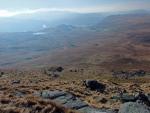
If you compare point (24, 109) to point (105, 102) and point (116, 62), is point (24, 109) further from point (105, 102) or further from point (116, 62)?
point (116, 62)

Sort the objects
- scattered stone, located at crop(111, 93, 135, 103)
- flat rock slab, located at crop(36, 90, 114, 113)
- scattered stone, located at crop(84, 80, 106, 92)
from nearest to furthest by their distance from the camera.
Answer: flat rock slab, located at crop(36, 90, 114, 113) < scattered stone, located at crop(111, 93, 135, 103) < scattered stone, located at crop(84, 80, 106, 92)

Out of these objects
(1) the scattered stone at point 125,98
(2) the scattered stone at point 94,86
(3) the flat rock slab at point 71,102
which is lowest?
(2) the scattered stone at point 94,86

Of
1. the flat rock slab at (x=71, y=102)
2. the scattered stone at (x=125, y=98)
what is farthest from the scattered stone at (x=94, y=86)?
the flat rock slab at (x=71, y=102)

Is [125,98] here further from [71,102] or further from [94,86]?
[94,86]

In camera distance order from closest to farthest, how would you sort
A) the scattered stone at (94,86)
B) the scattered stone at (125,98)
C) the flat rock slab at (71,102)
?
the flat rock slab at (71,102)
the scattered stone at (125,98)
the scattered stone at (94,86)

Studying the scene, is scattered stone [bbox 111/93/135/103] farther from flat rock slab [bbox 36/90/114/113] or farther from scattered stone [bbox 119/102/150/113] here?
scattered stone [bbox 119/102/150/113]

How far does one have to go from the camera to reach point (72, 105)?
20016mm

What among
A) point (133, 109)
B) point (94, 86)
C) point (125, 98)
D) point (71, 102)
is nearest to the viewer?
point (133, 109)

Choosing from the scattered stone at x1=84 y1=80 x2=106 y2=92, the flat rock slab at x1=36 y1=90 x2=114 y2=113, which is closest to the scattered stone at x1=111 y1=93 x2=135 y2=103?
the flat rock slab at x1=36 y1=90 x2=114 y2=113

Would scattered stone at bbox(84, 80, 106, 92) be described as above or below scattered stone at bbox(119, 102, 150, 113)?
below

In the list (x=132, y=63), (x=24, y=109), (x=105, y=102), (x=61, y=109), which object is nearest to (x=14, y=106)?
(x=24, y=109)

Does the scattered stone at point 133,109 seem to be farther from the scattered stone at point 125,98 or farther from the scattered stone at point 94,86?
the scattered stone at point 94,86

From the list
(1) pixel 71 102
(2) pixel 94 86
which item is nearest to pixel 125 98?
(1) pixel 71 102

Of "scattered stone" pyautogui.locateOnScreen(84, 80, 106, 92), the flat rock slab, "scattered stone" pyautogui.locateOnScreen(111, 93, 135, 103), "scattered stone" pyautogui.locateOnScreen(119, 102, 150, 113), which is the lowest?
"scattered stone" pyautogui.locateOnScreen(84, 80, 106, 92)
